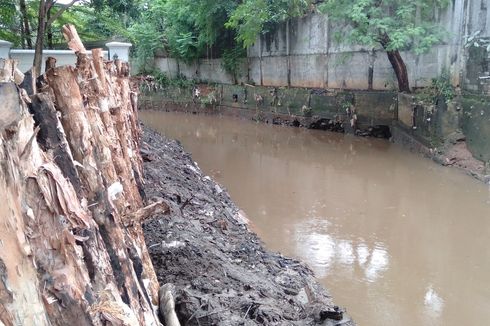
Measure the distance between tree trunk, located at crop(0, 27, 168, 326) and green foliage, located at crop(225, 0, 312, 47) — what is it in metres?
A: 11.9

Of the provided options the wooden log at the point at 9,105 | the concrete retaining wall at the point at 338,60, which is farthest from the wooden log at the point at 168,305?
the concrete retaining wall at the point at 338,60

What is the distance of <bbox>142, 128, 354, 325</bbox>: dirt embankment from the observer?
10.4ft

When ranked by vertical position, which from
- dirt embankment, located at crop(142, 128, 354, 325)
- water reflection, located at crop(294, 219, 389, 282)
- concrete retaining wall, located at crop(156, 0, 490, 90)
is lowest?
water reflection, located at crop(294, 219, 389, 282)

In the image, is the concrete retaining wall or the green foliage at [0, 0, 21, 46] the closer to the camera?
the concrete retaining wall

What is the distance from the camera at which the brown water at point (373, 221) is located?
4934mm

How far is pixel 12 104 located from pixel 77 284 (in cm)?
76

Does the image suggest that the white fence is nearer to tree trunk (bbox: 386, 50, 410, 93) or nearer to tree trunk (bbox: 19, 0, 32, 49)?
tree trunk (bbox: 19, 0, 32, 49)

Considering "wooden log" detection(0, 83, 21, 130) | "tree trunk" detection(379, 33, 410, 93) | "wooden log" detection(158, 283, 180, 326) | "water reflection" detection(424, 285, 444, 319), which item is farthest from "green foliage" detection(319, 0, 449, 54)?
"wooden log" detection(0, 83, 21, 130)

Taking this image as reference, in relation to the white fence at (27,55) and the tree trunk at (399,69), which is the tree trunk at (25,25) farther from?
the tree trunk at (399,69)

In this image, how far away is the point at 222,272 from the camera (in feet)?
12.4

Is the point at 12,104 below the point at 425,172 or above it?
above

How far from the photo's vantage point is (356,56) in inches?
541

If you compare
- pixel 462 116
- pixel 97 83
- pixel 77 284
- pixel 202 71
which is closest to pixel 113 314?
pixel 77 284

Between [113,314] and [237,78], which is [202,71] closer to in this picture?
[237,78]
